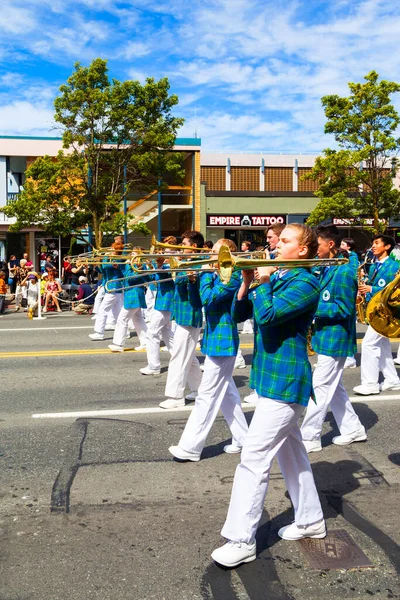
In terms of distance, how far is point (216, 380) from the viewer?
5.21m

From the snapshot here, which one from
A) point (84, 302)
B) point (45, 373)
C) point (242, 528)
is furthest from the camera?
point (84, 302)

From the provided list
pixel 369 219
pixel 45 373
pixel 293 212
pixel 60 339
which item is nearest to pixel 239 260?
pixel 45 373

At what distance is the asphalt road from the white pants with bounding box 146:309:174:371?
1.28 meters

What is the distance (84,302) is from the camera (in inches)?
771

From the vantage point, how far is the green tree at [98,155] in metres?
20.9

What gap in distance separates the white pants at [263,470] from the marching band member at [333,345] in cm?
165

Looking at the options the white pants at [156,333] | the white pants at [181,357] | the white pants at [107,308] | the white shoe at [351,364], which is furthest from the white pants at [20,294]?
the white pants at [181,357]

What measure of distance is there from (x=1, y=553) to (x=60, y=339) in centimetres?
897

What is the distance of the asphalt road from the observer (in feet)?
11.0

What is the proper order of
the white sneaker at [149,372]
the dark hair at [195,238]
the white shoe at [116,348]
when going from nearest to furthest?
the dark hair at [195,238] → the white sneaker at [149,372] → the white shoe at [116,348]

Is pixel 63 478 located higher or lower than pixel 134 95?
lower

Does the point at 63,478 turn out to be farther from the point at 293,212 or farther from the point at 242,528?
the point at 293,212

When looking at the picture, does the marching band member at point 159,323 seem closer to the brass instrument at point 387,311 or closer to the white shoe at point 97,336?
the white shoe at point 97,336

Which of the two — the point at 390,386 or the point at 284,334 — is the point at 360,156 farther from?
the point at 284,334
